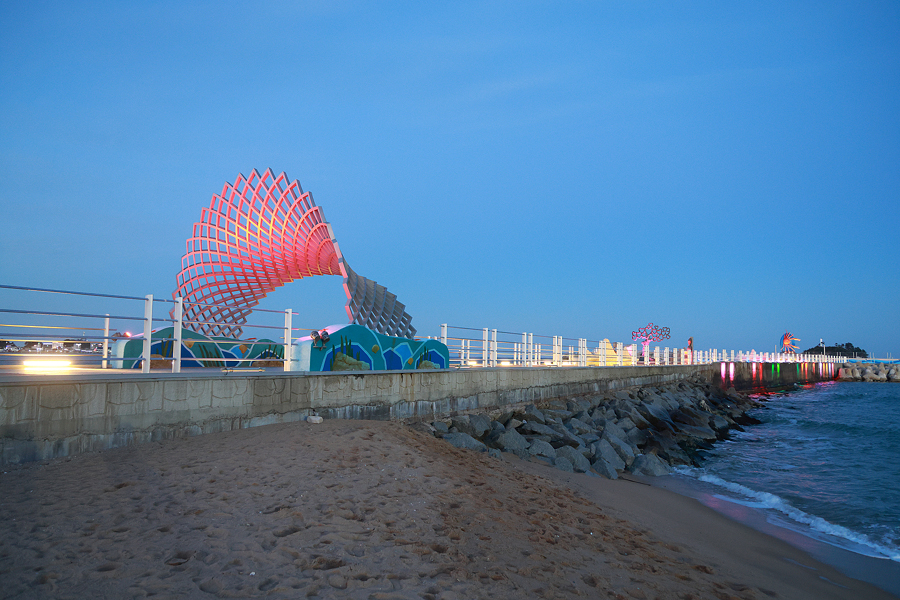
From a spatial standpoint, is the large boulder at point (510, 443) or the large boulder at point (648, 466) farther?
the large boulder at point (648, 466)

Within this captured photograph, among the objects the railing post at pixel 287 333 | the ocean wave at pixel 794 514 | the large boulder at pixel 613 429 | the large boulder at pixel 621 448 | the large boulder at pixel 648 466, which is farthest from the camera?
the large boulder at pixel 613 429

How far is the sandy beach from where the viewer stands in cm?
378

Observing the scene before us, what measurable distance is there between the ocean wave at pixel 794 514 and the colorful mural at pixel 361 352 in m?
6.75

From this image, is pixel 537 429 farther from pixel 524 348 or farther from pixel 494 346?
pixel 524 348

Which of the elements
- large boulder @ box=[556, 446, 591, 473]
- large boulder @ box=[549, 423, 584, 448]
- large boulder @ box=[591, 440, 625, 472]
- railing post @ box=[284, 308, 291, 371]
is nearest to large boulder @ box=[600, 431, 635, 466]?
large boulder @ box=[591, 440, 625, 472]

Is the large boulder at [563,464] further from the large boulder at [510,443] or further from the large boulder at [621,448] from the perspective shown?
the large boulder at [621,448]

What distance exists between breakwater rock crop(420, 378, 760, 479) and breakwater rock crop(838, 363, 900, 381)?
211 feet

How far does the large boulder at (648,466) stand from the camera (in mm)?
10859

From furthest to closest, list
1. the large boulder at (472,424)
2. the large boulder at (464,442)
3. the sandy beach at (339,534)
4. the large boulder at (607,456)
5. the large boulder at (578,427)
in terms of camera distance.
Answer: the large boulder at (578,427) < the large boulder at (472,424) < the large boulder at (607,456) < the large boulder at (464,442) < the sandy beach at (339,534)

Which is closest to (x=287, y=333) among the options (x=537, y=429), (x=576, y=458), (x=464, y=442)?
(x=464, y=442)

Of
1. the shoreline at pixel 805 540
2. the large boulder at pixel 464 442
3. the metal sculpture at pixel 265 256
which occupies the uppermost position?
the metal sculpture at pixel 265 256

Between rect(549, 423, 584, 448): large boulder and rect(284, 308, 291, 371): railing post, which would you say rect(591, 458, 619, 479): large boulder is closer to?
rect(549, 423, 584, 448): large boulder

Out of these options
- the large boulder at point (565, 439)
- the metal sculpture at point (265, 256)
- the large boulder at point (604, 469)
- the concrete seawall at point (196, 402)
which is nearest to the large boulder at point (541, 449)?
the large boulder at point (604, 469)

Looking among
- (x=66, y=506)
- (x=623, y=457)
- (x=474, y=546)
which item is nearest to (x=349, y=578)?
(x=474, y=546)
